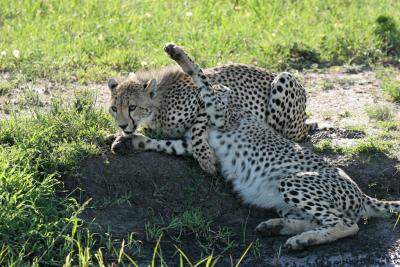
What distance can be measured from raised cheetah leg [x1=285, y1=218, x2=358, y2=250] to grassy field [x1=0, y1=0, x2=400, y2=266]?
1058 mm

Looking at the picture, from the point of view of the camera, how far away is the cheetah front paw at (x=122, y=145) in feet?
19.4

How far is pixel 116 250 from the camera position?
5066mm

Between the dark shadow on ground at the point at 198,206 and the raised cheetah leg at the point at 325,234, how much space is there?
0.07 m

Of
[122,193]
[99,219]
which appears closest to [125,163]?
[122,193]

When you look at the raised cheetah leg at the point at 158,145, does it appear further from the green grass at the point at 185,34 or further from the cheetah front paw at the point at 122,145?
the green grass at the point at 185,34

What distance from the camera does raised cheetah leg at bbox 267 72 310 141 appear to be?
6.58 m

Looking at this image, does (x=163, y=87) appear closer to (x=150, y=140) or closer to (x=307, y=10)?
(x=150, y=140)

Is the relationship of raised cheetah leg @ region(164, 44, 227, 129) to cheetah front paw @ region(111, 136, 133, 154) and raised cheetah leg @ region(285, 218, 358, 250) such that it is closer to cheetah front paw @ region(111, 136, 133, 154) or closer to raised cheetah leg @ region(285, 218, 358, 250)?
cheetah front paw @ region(111, 136, 133, 154)

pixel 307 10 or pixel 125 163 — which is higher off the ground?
pixel 307 10

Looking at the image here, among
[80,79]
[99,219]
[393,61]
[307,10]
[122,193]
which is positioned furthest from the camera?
[307,10]

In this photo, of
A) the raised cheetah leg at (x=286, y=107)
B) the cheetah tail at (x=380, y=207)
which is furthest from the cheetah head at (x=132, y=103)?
the cheetah tail at (x=380, y=207)

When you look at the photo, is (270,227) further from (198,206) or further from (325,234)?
(198,206)

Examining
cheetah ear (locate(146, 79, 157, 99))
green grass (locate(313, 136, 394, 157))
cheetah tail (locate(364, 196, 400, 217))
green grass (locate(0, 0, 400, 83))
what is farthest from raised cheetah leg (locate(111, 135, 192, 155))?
green grass (locate(0, 0, 400, 83))

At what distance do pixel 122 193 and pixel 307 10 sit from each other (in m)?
4.70
